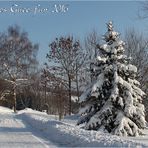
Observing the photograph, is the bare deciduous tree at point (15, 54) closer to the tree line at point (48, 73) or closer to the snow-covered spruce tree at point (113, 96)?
the tree line at point (48, 73)

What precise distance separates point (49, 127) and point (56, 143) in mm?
5186

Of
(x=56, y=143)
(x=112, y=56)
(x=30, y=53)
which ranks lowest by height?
(x=56, y=143)

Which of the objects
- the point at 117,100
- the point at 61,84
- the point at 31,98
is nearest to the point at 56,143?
the point at 117,100

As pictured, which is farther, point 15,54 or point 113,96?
point 15,54

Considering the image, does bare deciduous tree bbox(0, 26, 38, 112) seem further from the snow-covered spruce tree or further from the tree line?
the snow-covered spruce tree

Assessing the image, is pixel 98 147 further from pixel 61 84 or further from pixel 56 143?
pixel 61 84

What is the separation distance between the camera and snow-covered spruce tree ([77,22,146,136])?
21344mm

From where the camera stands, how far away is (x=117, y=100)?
21547mm

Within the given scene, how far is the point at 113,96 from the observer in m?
21.3

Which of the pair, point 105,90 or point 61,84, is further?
point 61,84

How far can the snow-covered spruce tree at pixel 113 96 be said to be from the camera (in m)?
21.3

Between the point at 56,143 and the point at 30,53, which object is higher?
the point at 30,53

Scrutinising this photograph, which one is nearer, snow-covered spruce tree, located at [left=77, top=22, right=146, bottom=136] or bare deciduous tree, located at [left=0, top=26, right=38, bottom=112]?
snow-covered spruce tree, located at [left=77, top=22, right=146, bottom=136]

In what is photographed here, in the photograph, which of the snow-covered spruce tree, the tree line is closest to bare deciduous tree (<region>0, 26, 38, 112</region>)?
the tree line
